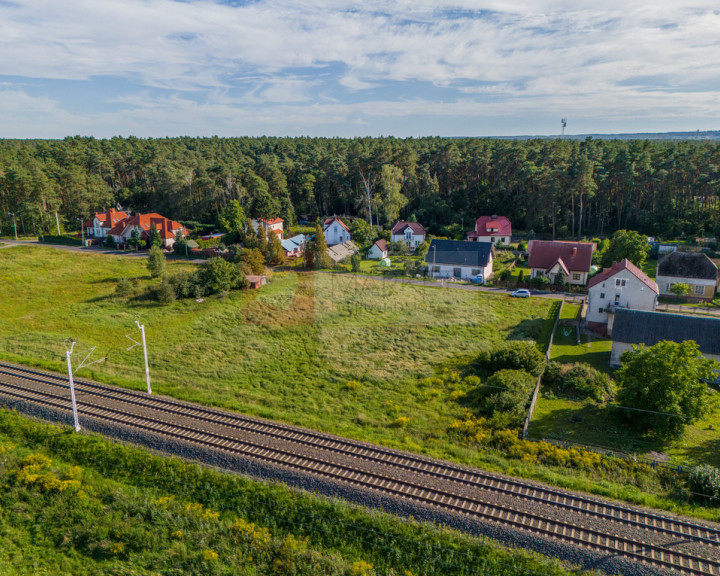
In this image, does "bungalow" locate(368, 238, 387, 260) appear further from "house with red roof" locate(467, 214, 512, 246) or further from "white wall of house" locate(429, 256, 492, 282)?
"house with red roof" locate(467, 214, 512, 246)

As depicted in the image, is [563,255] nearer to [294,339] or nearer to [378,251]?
[378,251]

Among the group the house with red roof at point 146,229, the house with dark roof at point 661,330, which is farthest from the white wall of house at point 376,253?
the house with dark roof at point 661,330

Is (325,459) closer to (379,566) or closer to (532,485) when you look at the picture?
(379,566)

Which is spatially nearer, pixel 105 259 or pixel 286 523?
pixel 286 523

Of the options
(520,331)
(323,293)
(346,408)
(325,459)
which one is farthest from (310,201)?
(325,459)

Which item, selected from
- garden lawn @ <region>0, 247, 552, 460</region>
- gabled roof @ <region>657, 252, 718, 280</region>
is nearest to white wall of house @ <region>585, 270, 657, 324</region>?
garden lawn @ <region>0, 247, 552, 460</region>

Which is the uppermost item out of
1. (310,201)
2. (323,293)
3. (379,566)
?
(310,201)

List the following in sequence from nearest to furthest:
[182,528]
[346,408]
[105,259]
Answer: [182,528]
[346,408]
[105,259]
